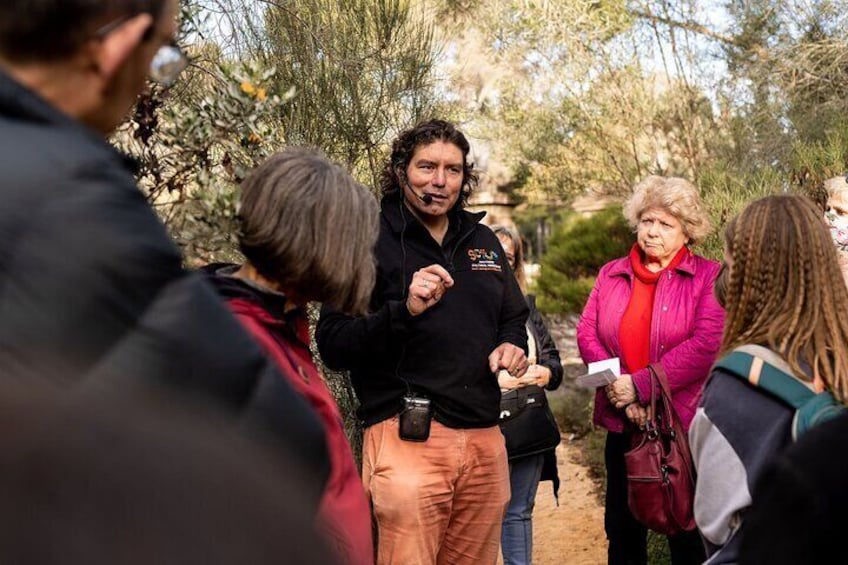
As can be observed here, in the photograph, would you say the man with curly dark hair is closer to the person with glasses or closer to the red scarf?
the red scarf

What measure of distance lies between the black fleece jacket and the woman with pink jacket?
89 centimetres

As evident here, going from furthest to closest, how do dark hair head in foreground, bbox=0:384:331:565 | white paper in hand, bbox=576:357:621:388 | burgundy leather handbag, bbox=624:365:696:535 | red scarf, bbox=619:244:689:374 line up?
red scarf, bbox=619:244:689:374 < white paper in hand, bbox=576:357:621:388 < burgundy leather handbag, bbox=624:365:696:535 < dark hair head in foreground, bbox=0:384:331:565

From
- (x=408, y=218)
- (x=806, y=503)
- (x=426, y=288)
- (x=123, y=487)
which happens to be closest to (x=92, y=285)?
(x=123, y=487)

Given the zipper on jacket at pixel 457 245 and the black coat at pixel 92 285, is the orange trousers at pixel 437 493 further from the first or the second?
the black coat at pixel 92 285

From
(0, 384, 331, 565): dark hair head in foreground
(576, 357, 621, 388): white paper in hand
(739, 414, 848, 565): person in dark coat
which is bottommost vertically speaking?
(576, 357, 621, 388): white paper in hand

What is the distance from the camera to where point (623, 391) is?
13.0ft

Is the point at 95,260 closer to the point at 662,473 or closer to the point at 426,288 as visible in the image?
the point at 426,288

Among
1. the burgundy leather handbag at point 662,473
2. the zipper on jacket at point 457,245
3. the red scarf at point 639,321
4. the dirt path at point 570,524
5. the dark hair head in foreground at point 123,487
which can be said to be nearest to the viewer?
the dark hair head in foreground at point 123,487

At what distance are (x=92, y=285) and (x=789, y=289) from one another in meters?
2.01

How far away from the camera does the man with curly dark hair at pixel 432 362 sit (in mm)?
3164

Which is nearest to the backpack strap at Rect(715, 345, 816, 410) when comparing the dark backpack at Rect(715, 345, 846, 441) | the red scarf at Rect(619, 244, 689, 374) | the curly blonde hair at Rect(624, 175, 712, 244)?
the dark backpack at Rect(715, 345, 846, 441)

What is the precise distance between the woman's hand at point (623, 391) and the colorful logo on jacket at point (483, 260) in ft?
2.85

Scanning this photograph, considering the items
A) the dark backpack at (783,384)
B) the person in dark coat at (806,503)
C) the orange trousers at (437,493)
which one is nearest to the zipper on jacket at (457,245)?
the orange trousers at (437,493)

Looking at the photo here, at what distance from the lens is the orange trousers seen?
317cm
